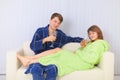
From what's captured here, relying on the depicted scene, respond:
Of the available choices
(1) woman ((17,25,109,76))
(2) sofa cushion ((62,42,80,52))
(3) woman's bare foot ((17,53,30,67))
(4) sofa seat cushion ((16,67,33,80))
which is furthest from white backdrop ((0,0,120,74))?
(4) sofa seat cushion ((16,67,33,80))

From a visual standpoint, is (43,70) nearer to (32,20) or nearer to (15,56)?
(15,56)

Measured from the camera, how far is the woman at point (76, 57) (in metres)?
2.92

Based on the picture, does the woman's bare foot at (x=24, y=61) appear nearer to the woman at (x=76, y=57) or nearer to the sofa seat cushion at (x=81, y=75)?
the woman at (x=76, y=57)

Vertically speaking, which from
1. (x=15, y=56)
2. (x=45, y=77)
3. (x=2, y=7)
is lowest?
(x=45, y=77)

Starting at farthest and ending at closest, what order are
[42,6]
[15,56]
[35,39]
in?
1. [42,6]
2. [35,39]
3. [15,56]

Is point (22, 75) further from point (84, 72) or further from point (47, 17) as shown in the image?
point (47, 17)

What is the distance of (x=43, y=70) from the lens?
2.75 m

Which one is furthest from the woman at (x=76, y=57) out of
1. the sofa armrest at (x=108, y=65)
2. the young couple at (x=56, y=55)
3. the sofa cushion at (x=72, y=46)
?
the sofa cushion at (x=72, y=46)

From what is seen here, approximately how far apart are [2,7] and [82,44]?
139cm

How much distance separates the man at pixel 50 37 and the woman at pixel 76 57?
0.56ft

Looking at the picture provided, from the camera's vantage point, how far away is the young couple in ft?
9.09

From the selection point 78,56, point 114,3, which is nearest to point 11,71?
point 78,56

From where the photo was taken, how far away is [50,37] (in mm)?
3229

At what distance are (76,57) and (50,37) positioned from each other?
46 cm
